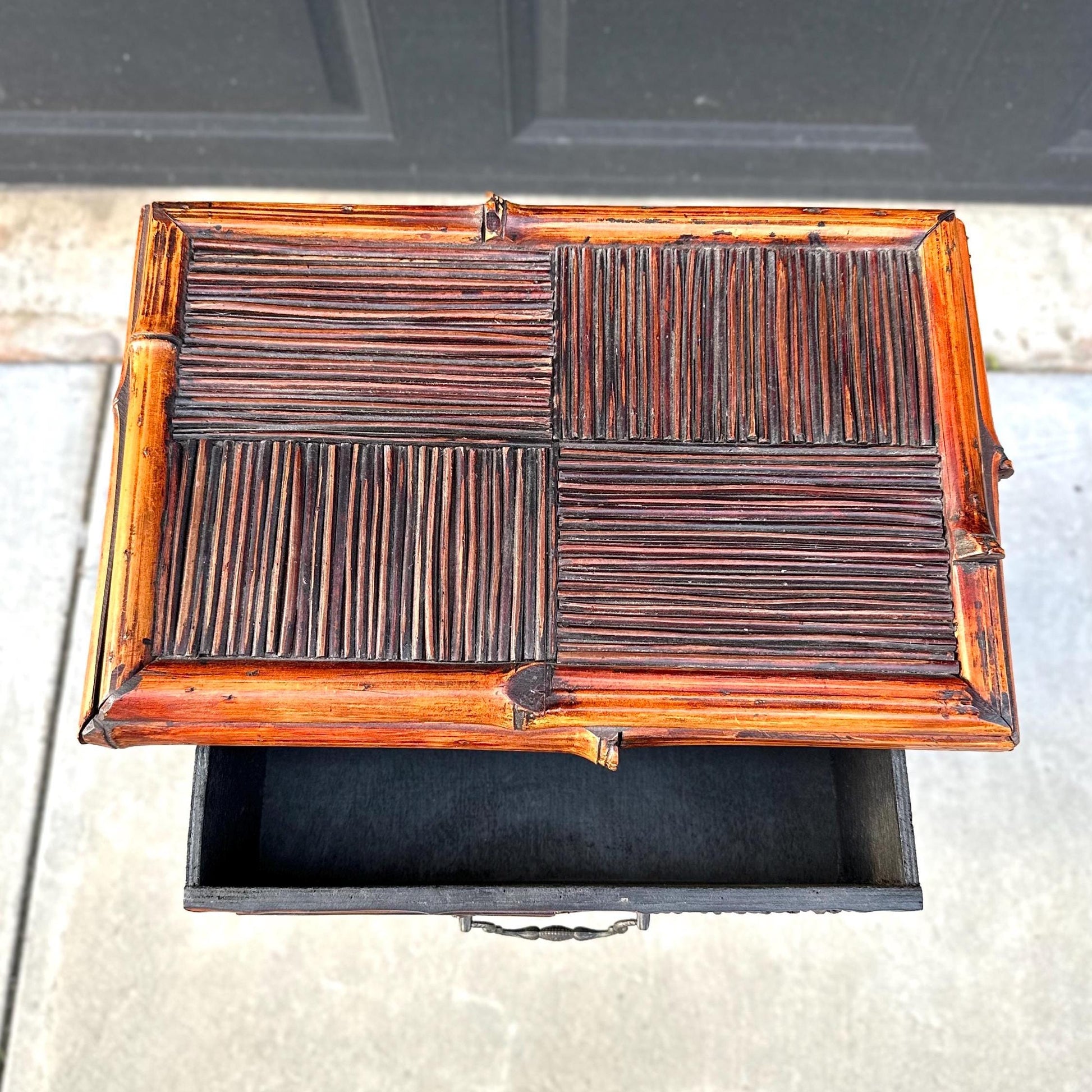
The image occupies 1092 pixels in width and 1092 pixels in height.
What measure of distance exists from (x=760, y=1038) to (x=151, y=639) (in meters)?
1.05

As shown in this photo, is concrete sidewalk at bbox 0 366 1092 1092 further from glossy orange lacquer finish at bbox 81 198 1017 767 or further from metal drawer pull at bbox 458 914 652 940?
glossy orange lacquer finish at bbox 81 198 1017 767

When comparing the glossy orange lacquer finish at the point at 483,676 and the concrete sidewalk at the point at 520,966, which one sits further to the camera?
the concrete sidewalk at the point at 520,966

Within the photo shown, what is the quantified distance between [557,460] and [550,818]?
0.46m

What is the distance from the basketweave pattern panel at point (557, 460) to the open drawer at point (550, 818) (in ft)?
1.02

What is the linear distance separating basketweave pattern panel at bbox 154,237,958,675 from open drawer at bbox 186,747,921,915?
312 mm

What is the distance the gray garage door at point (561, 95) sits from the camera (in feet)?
4.08

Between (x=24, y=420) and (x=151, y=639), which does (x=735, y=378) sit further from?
(x=24, y=420)

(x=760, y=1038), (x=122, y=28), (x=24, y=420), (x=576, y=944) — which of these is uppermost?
(x=122, y=28)

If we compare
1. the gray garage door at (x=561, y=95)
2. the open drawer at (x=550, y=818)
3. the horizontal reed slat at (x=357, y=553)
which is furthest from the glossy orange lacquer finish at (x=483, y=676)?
the gray garage door at (x=561, y=95)

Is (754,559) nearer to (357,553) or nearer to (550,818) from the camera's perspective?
(357,553)

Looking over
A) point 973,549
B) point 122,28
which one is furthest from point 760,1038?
point 122,28

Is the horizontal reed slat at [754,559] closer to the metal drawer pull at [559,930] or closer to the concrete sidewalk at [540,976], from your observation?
the metal drawer pull at [559,930]

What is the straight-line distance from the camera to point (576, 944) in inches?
51.3

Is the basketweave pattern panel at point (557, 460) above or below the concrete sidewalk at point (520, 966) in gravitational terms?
above
